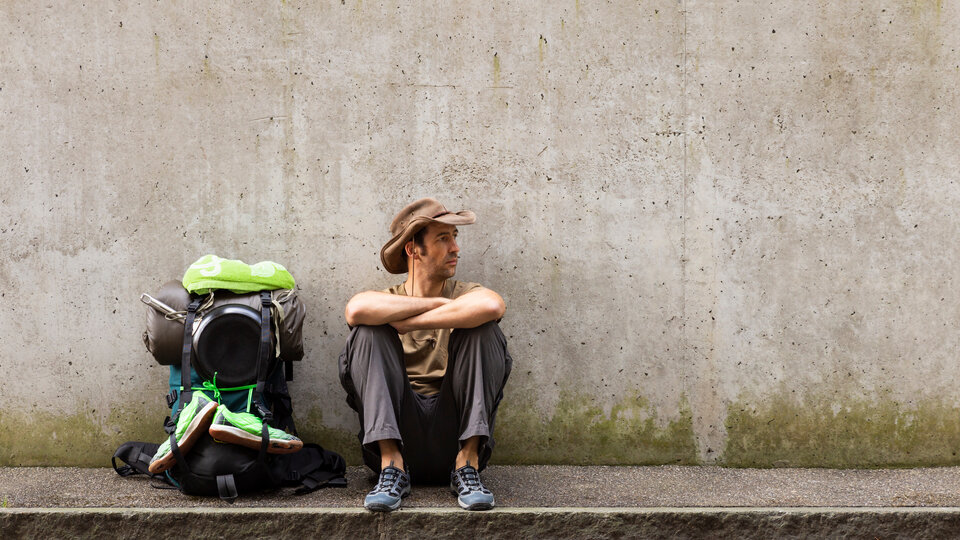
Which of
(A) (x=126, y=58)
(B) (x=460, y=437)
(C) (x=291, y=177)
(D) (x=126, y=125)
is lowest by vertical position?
(B) (x=460, y=437)

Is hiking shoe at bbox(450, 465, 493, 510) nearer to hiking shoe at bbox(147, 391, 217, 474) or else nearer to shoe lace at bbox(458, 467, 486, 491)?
shoe lace at bbox(458, 467, 486, 491)

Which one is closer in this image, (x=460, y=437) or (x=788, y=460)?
(x=460, y=437)

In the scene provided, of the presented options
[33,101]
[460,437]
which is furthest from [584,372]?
[33,101]

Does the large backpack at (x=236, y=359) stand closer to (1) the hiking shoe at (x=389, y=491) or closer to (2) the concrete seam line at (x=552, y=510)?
(2) the concrete seam line at (x=552, y=510)

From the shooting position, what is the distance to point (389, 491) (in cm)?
346

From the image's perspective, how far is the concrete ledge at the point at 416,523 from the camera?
3.42 meters

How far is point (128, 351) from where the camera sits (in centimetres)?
434

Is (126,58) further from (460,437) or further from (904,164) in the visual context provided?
(904,164)

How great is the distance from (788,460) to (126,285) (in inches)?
141

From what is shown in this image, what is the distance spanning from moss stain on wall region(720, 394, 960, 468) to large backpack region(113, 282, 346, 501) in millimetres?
2108

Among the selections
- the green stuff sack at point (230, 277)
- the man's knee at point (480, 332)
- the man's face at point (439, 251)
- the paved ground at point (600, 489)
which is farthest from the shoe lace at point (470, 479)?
the green stuff sack at point (230, 277)

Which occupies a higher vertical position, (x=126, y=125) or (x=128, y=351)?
(x=126, y=125)

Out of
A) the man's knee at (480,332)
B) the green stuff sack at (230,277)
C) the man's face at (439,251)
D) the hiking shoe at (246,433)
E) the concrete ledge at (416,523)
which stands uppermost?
the man's face at (439,251)

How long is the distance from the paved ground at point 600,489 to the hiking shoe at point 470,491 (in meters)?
0.07
